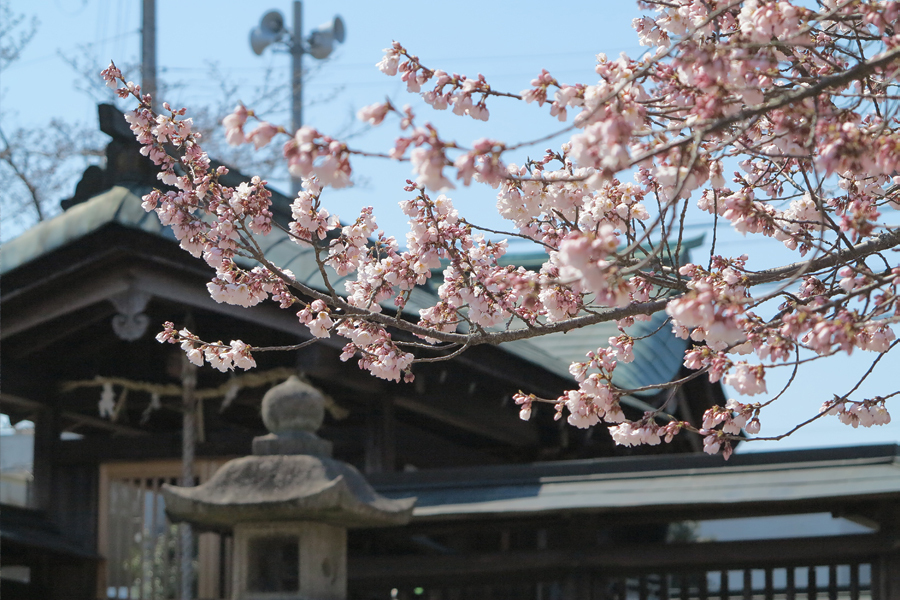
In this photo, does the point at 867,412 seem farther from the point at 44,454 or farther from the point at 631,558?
the point at 44,454

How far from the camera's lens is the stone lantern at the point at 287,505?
20.0 feet

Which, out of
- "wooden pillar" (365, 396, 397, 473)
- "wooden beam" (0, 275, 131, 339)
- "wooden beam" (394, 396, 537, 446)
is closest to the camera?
"wooden beam" (0, 275, 131, 339)

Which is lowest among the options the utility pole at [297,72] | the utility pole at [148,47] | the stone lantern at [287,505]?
the stone lantern at [287,505]

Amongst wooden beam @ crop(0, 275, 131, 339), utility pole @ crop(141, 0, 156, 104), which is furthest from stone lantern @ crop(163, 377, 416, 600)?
utility pole @ crop(141, 0, 156, 104)

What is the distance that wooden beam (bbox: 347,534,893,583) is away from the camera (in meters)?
7.00

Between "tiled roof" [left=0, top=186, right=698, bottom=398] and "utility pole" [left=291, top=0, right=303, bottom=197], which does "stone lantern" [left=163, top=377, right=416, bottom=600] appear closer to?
"tiled roof" [left=0, top=186, right=698, bottom=398]

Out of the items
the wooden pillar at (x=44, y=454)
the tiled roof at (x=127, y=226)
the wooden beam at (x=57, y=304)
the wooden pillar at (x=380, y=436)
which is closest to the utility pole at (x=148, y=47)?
the wooden pillar at (x=44, y=454)

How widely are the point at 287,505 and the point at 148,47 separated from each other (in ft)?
40.6

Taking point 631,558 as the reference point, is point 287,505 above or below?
above

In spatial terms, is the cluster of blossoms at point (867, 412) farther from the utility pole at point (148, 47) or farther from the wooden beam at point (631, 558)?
the utility pole at point (148, 47)

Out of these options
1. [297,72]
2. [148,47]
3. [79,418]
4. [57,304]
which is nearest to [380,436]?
[57,304]

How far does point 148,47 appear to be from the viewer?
1666 cm

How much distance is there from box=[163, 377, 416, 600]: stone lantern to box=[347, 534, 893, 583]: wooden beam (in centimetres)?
123

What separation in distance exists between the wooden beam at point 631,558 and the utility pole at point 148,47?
35.1ft
